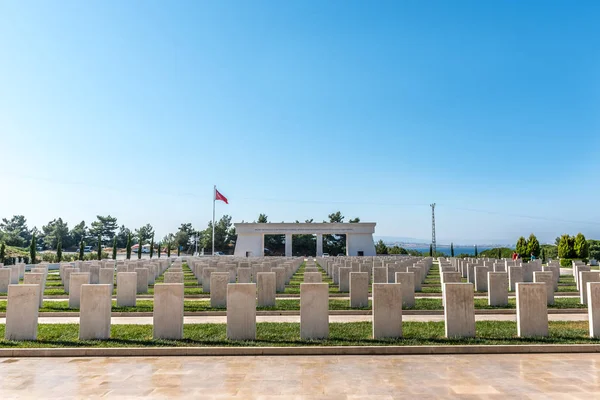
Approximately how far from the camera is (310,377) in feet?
20.6

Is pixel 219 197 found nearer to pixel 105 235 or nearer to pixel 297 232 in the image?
pixel 297 232

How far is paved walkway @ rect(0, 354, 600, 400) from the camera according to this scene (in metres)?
5.59

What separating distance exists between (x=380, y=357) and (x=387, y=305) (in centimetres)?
132

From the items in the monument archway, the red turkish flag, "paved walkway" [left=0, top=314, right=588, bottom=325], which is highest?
the red turkish flag

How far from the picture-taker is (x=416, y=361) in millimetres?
7168

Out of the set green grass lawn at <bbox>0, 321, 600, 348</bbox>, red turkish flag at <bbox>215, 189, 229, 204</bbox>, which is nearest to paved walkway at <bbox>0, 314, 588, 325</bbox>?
green grass lawn at <bbox>0, 321, 600, 348</bbox>

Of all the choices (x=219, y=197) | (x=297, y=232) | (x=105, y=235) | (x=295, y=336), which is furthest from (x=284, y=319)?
(x=105, y=235)

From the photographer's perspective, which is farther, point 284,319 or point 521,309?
point 284,319

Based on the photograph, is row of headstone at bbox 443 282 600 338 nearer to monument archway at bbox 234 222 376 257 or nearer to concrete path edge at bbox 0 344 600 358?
concrete path edge at bbox 0 344 600 358

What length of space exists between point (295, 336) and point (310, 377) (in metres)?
2.51

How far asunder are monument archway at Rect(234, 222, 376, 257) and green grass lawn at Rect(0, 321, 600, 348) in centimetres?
4380

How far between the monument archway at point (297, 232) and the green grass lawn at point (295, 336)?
43.8m

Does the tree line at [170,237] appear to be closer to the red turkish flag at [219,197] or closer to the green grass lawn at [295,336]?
the red turkish flag at [219,197]

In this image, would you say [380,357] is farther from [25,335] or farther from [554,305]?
[554,305]
